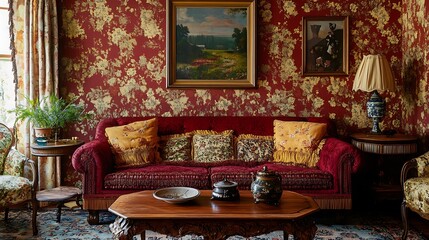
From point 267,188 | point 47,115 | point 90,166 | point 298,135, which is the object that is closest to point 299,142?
point 298,135

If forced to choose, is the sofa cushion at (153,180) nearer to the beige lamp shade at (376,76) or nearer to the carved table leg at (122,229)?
the carved table leg at (122,229)

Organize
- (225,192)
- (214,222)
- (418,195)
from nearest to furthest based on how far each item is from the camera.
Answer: (214,222), (225,192), (418,195)

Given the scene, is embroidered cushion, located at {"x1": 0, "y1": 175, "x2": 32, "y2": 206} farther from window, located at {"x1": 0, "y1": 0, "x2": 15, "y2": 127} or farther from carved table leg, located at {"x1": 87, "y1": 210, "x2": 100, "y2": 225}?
window, located at {"x1": 0, "y1": 0, "x2": 15, "y2": 127}

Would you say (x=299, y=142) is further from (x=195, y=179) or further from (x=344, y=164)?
(x=195, y=179)

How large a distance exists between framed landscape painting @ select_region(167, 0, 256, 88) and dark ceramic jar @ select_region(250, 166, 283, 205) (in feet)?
7.14

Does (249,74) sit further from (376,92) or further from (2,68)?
(2,68)

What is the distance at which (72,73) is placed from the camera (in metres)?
4.72

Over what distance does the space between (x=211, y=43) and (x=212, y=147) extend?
1.25 meters

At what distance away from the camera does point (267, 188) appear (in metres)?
2.65

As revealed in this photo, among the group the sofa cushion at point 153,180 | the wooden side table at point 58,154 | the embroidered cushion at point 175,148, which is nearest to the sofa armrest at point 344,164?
the sofa cushion at point 153,180

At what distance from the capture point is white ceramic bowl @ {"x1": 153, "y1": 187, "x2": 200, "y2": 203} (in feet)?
8.73

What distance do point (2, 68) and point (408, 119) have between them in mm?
4522

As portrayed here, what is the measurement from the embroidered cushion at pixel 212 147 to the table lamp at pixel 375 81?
148cm

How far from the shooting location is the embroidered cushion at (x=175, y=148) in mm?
4305
